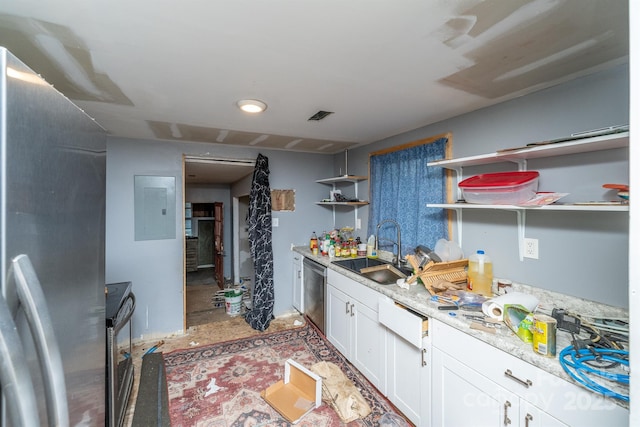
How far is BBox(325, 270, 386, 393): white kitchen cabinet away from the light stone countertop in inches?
8.0

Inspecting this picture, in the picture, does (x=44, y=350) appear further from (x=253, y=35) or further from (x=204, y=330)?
(x=204, y=330)

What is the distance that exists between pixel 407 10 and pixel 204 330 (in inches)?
138

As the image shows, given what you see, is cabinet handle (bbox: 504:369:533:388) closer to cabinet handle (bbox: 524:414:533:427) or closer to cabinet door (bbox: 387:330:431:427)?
cabinet handle (bbox: 524:414:533:427)

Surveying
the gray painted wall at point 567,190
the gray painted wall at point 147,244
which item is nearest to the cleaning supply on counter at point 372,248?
the gray painted wall at point 567,190

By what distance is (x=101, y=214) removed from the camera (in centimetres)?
101

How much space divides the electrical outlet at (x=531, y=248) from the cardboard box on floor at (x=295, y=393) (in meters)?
→ 1.67

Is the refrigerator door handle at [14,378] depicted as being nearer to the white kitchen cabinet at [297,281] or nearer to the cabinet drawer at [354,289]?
the cabinet drawer at [354,289]

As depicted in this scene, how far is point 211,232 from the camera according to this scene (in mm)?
6887

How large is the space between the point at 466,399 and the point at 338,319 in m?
1.34

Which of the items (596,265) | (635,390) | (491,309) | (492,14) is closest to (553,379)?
(491,309)

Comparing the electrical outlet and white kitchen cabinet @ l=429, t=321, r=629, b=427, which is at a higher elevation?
the electrical outlet

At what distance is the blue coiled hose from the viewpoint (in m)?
0.93

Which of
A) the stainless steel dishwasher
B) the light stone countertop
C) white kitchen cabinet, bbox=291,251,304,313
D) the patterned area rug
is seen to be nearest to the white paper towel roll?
the light stone countertop

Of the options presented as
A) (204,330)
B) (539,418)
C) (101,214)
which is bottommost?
(204,330)
